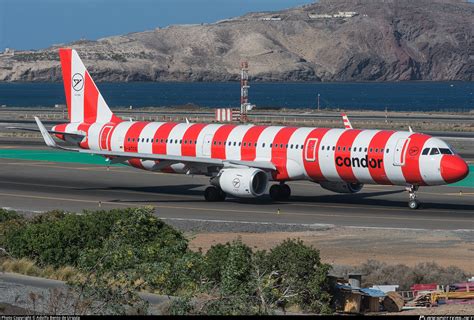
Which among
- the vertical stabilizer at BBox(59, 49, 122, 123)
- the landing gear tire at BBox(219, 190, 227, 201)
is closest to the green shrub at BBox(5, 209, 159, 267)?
the landing gear tire at BBox(219, 190, 227, 201)

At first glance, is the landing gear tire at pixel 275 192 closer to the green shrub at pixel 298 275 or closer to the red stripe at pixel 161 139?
the red stripe at pixel 161 139

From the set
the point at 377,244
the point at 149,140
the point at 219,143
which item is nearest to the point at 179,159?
the point at 219,143

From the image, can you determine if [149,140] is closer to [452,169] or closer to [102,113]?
[102,113]

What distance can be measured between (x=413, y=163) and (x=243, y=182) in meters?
7.66

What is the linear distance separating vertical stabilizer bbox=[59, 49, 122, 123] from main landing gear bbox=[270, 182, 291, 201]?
1028cm

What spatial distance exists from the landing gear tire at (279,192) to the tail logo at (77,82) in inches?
510

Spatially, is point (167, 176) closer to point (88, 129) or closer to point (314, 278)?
point (88, 129)

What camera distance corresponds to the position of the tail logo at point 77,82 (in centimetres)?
6087

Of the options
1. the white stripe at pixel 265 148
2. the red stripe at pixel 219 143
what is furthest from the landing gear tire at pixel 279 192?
the red stripe at pixel 219 143

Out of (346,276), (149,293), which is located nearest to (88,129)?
(346,276)

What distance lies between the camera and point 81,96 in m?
60.5

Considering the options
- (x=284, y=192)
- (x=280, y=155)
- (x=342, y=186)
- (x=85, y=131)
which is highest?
(x=85, y=131)

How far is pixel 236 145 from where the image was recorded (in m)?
53.9

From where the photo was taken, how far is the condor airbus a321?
161 ft
